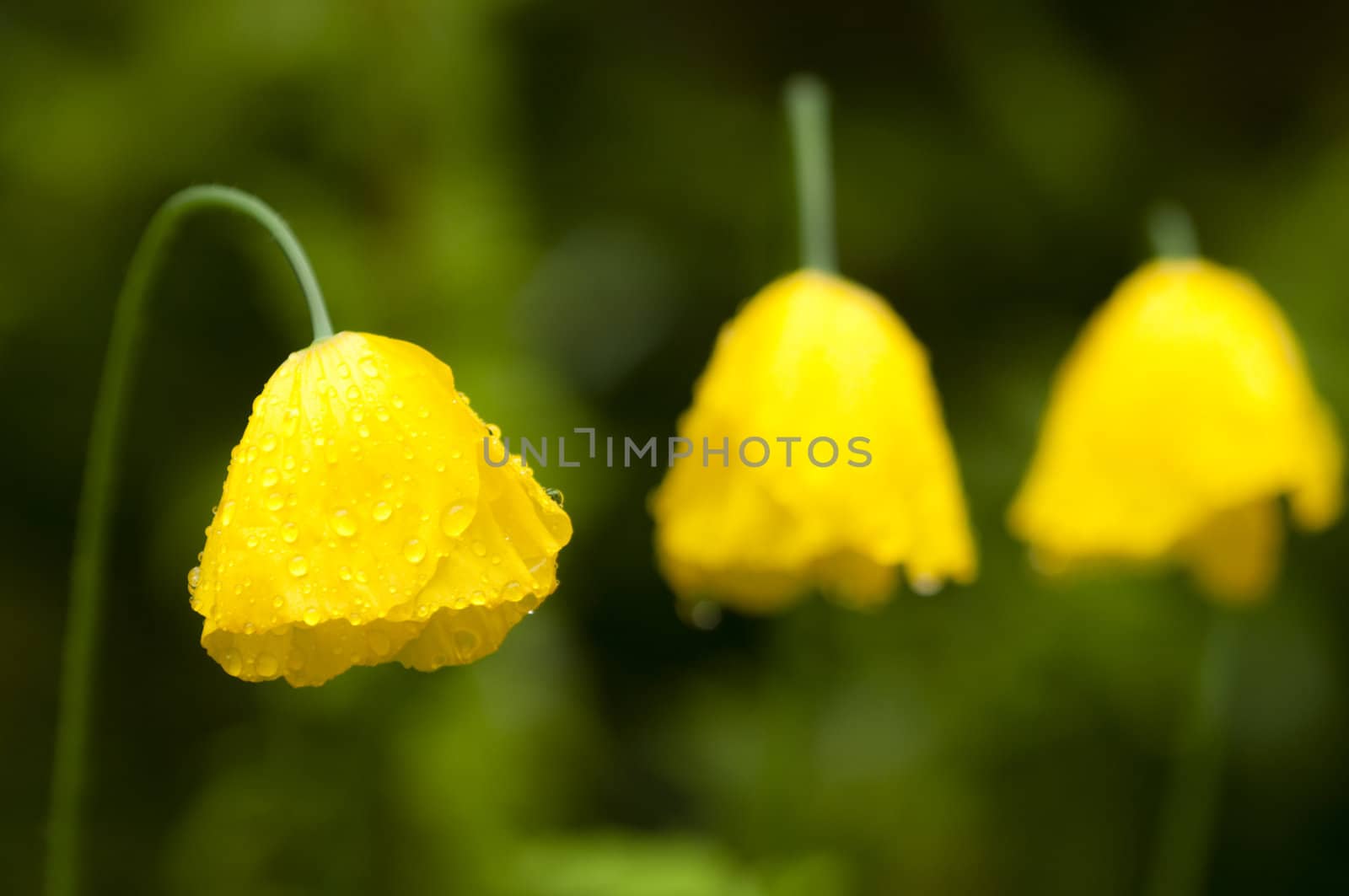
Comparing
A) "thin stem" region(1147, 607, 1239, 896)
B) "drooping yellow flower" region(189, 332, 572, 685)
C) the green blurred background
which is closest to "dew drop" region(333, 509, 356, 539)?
"drooping yellow flower" region(189, 332, 572, 685)

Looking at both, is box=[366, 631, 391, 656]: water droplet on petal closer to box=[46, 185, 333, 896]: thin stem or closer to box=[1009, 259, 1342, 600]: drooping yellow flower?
box=[46, 185, 333, 896]: thin stem

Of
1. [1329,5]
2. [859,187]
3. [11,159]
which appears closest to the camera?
[11,159]

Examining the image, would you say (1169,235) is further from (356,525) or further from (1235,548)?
(356,525)

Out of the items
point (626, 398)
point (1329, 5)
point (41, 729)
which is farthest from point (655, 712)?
point (1329, 5)

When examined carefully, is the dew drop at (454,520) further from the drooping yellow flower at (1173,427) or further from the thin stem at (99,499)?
the drooping yellow flower at (1173,427)

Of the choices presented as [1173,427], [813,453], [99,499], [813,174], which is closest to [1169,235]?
[1173,427]

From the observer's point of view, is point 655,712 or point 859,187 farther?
point 859,187

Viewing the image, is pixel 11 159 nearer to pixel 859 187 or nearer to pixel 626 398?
pixel 626 398
